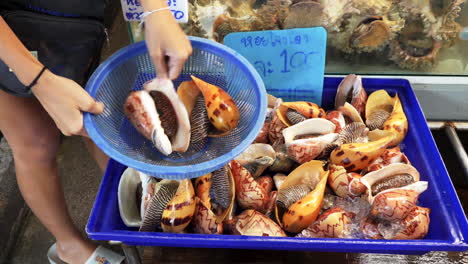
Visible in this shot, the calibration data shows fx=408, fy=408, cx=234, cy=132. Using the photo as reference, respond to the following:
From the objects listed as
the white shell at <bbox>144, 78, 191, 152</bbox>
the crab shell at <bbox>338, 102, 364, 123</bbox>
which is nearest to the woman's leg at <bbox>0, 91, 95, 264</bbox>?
the white shell at <bbox>144, 78, 191, 152</bbox>

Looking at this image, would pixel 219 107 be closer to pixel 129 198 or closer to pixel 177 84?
pixel 177 84

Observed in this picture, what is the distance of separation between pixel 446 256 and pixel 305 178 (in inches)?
17.0

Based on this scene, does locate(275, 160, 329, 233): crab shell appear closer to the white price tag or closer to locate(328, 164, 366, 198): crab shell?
locate(328, 164, 366, 198): crab shell

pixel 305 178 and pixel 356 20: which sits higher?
pixel 356 20

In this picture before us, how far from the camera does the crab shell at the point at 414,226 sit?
0.89 m

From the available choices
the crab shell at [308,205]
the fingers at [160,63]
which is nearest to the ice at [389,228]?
the crab shell at [308,205]

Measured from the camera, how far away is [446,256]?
106 cm

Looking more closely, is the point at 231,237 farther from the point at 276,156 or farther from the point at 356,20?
the point at 356,20

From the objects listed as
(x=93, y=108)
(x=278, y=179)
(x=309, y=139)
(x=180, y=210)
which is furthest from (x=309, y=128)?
(x=93, y=108)

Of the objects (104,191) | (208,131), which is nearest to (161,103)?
(208,131)

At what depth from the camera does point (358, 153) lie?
0.98m

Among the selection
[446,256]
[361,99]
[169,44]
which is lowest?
[446,256]

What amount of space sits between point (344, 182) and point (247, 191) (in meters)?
0.23

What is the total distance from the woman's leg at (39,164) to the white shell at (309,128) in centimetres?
60
